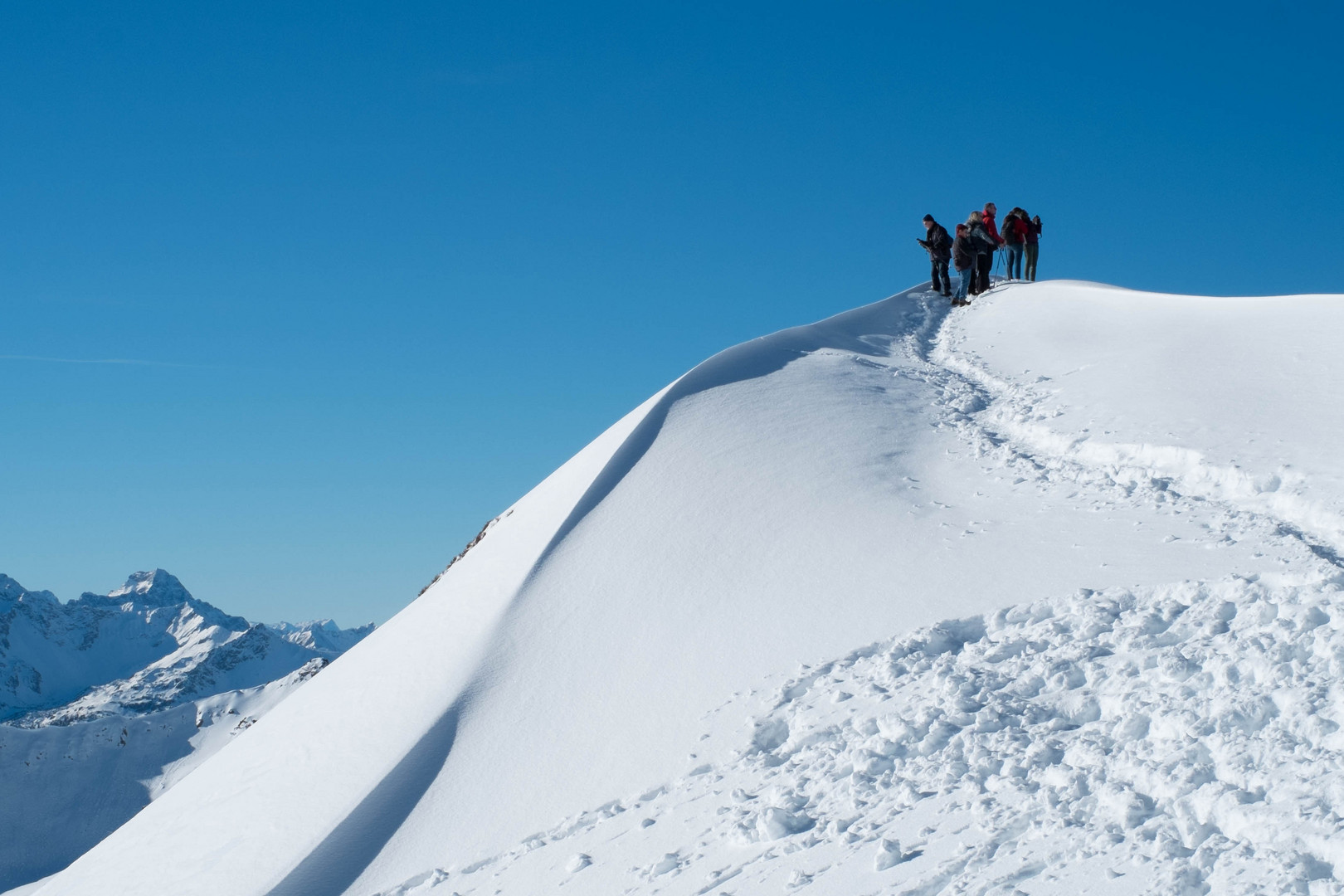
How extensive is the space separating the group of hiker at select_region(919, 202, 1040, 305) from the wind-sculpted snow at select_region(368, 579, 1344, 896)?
1609 centimetres

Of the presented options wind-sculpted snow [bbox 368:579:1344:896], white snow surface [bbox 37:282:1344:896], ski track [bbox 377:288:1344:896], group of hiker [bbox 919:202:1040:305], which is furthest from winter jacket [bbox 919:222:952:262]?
wind-sculpted snow [bbox 368:579:1344:896]

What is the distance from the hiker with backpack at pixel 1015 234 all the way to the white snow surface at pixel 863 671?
9318 millimetres

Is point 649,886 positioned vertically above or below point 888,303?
below

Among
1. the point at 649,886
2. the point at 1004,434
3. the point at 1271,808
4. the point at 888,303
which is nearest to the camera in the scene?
the point at 1271,808

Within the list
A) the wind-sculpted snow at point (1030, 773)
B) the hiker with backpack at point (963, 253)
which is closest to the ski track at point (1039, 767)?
the wind-sculpted snow at point (1030, 773)

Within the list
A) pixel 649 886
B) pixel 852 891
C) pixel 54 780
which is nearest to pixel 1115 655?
pixel 852 891

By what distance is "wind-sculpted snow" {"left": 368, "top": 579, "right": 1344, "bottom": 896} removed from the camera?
464cm

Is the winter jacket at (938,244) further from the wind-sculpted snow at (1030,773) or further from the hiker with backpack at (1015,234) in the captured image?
the wind-sculpted snow at (1030,773)

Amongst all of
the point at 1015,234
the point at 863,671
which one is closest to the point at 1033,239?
the point at 1015,234

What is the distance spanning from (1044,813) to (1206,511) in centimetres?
462

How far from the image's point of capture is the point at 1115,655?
6.39 metres

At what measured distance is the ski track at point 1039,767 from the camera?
4.66 m

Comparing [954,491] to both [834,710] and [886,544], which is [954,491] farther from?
[834,710]

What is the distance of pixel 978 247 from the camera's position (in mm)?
21969
